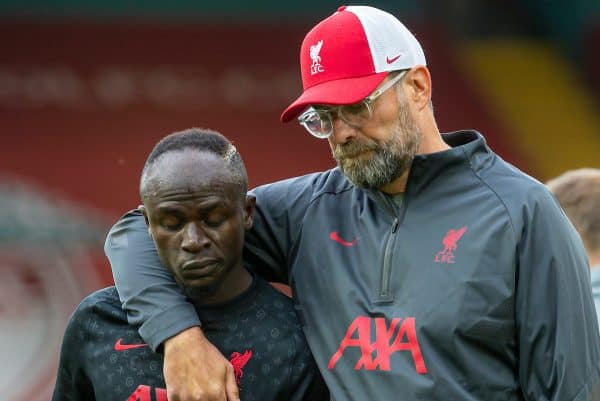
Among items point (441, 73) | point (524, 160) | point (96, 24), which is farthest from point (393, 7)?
point (96, 24)

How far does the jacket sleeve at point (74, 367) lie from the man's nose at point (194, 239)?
32 cm

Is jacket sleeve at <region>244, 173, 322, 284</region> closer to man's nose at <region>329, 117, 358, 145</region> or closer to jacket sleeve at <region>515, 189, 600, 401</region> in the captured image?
man's nose at <region>329, 117, 358, 145</region>

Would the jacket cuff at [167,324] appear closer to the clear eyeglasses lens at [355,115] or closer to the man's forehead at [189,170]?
the man's forehead at [189,170]

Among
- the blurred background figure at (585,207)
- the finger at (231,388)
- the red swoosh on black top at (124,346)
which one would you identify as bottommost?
the blurred background figure at (585,207)

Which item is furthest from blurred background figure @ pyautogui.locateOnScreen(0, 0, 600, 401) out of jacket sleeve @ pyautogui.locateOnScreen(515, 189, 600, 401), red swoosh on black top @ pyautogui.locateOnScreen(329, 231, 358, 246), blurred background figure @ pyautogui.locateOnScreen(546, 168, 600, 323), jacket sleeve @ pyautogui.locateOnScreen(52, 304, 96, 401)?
jacket sleeve @ pyautogui.locateOnScreen(515, 189, 600, 401)

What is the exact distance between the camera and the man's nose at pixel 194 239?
225cm

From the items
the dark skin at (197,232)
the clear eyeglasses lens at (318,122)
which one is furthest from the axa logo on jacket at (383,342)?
the clear eyeglasses lens at (318,122)

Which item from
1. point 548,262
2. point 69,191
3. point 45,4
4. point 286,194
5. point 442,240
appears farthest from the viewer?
point 45,4

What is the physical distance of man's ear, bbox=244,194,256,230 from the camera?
2.40 m

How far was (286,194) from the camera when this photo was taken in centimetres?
260

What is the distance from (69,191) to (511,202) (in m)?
6.28

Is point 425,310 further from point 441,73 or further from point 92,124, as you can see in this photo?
point 441,73

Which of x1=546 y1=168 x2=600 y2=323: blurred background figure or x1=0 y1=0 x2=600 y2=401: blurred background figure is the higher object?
x1=546 y1=168 x2=600 y2=323: blurred background figure

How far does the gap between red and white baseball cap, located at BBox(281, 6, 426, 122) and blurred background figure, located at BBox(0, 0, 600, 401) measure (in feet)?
16.9
